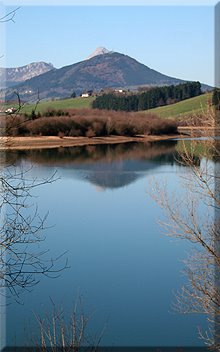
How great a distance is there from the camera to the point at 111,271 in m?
5.72

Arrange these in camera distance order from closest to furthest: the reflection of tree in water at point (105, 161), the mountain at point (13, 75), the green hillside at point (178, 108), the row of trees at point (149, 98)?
the mountain at point (13, 75) → the reflection of tree in water at point (105, 161) → the green hillside at point (178, 108) → the row of trees at point (149, 98)

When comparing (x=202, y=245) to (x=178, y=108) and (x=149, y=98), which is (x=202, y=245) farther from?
(x=149, y=98)

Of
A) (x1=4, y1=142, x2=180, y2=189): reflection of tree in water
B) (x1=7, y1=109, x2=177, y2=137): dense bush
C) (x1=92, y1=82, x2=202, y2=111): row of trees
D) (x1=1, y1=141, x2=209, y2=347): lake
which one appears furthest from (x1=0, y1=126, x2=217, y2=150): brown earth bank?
(x1=92, y1=82, x2=202, y2=111): row of trees

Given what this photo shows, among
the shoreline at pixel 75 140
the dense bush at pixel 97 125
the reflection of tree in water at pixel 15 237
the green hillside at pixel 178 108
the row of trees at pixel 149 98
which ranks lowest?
the reflection of tree in water at pixel 15 237

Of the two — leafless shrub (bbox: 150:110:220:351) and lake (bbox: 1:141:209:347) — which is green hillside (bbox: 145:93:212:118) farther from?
leafless shrub (bbox: 150:110:220:351)

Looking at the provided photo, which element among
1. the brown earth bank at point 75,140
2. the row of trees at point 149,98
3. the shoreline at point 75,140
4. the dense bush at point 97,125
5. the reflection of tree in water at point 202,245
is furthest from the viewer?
the row of trees at point 149,98

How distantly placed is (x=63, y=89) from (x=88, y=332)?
71602mm

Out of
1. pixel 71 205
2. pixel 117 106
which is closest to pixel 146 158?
pixel 71 205

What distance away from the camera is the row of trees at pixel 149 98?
44156 mm

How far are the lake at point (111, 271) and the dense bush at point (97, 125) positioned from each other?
12341 millimetres

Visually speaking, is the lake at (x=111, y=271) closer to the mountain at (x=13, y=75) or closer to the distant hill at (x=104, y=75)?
the mountain at (x=13, y=75)

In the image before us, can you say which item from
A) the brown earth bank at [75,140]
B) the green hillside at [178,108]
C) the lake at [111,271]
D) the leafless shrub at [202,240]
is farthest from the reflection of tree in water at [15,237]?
the green hillside at [178,108]

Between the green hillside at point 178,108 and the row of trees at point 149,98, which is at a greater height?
the row of trees at point 149,98

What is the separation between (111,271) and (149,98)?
41.4m
